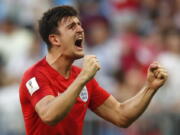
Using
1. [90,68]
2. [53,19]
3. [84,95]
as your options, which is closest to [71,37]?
[53,19]

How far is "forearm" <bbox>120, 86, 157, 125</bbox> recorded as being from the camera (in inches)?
302

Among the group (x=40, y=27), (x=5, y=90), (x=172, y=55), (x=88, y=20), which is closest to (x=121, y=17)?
(x=88, y=20)

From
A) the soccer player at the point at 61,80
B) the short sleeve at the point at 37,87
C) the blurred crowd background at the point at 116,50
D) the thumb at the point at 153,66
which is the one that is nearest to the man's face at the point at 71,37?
the soccer player at the point at 61,80

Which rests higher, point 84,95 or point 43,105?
point 43,105

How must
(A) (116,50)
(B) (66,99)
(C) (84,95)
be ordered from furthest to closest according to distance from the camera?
(A) (116,50), (C) (84,95), (B) (66,99)

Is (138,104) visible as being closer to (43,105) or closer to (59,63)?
(59,63)

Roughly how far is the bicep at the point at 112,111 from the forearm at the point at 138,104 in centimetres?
5

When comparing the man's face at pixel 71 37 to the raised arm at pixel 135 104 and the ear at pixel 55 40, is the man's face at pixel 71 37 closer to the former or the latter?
the ear at pixel 55 40

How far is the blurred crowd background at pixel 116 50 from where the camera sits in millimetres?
10602

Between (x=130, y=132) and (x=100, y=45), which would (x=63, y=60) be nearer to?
(x=130, y=132)

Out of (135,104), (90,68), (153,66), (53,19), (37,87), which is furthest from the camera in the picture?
(135,104)

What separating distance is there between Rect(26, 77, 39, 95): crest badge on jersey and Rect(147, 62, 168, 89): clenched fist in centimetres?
117

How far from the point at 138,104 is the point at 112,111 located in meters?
0.35

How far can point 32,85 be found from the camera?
724 centimetres
